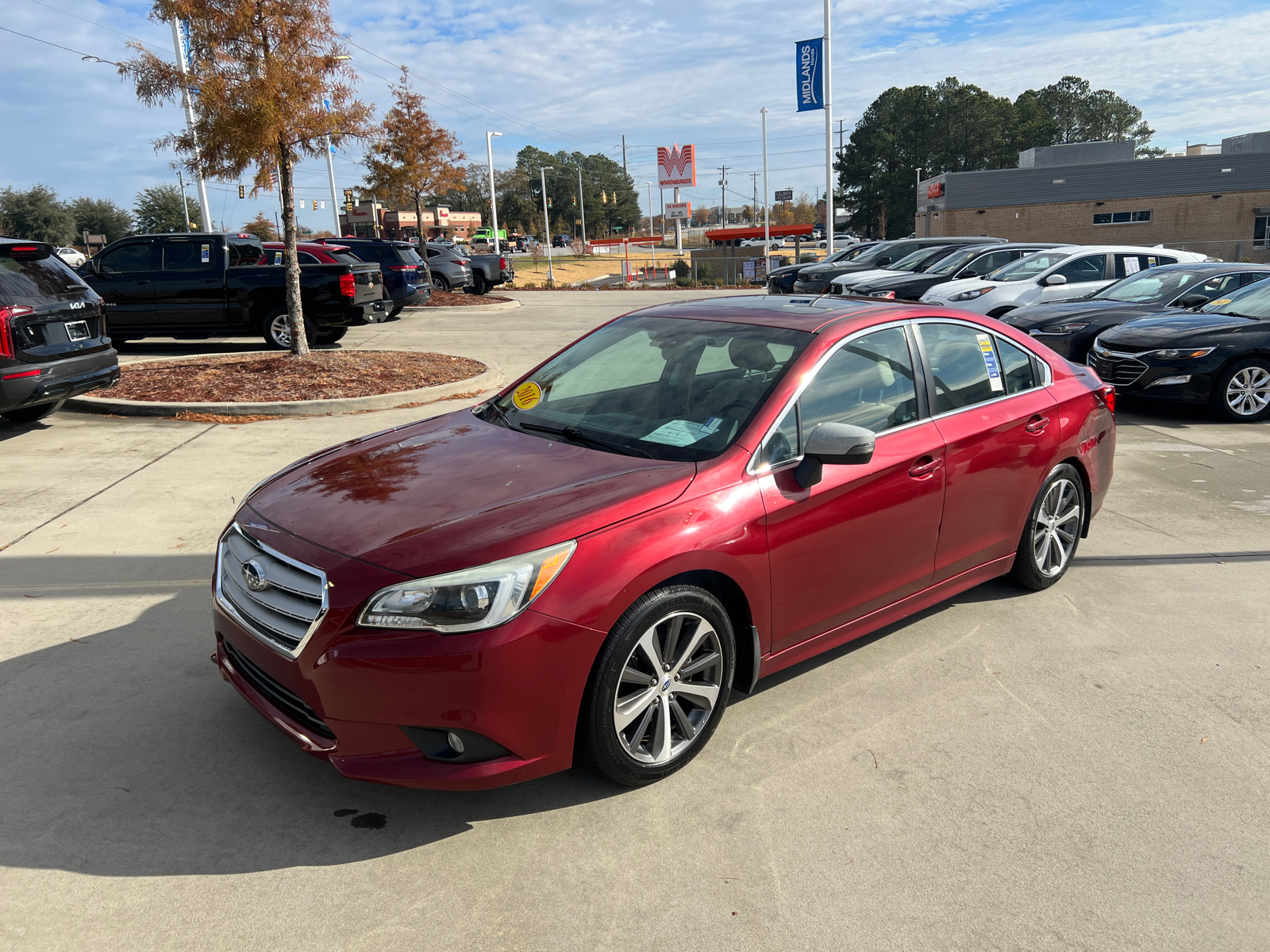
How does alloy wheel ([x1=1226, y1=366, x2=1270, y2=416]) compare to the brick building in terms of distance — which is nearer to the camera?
alloy wheel ([x1=1226, y1=366, x2=1270, y2=416])

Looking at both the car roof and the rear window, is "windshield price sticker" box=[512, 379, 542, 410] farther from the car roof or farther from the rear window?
the rear window

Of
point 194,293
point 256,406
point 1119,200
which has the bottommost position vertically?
point 256,406

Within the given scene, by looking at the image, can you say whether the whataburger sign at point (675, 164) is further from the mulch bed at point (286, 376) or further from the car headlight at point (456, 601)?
the car headlight at point (456, 601)

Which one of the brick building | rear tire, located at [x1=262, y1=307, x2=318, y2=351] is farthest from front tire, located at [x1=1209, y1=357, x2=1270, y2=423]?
the brick building

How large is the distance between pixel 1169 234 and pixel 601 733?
2329 inches


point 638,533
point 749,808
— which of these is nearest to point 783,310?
point 638,533

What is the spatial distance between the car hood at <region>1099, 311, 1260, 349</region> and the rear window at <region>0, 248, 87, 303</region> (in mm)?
10363

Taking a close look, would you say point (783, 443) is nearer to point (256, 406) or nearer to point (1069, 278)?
point (256, 406)

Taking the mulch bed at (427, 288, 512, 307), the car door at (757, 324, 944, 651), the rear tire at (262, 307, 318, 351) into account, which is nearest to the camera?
the car door at (757, 324, 944, 651)

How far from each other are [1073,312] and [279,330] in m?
11.2

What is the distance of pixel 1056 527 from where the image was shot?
495 cm

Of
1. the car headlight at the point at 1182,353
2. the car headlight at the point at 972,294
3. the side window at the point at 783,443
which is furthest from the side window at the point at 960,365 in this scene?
the car headlight at the point at 972,294

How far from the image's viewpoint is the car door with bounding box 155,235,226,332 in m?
14.1

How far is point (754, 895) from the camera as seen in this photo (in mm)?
2703
